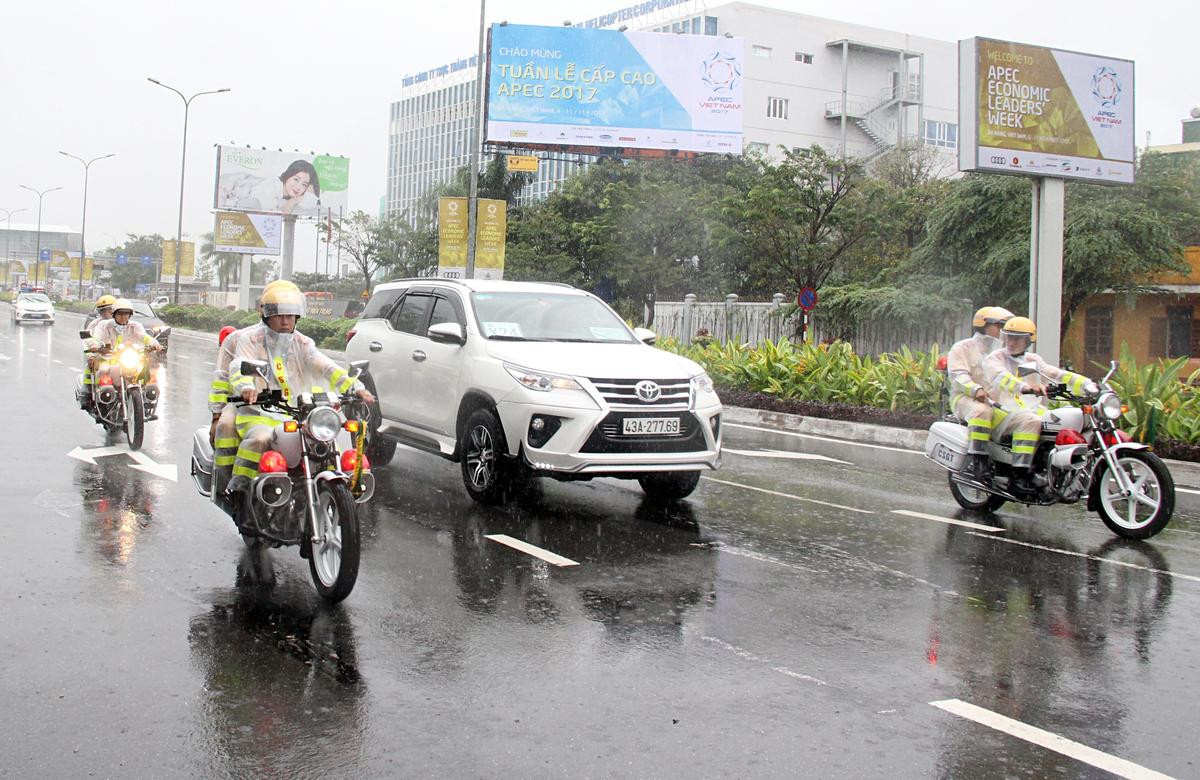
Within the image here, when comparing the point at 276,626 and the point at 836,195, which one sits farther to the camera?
the point at 836,195

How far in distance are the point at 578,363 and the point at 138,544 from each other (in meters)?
Answer: 3.19

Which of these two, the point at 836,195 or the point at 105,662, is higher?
the point at 836,195

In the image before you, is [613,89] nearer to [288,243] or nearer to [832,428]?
[832,428]

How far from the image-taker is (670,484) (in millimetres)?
9578

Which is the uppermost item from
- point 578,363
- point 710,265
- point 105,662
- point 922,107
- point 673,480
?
point 922,107

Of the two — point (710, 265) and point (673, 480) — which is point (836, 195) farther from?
point (673, 480)

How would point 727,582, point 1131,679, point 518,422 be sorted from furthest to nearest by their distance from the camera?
point 518,422 < point 727,582 < point 1131,679

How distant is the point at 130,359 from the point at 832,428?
31.0 ft

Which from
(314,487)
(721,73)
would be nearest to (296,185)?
(721,73)

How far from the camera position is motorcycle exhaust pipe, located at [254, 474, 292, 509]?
6211 mm

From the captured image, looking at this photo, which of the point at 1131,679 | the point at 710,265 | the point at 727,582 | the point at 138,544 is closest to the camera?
the point at 1131,679

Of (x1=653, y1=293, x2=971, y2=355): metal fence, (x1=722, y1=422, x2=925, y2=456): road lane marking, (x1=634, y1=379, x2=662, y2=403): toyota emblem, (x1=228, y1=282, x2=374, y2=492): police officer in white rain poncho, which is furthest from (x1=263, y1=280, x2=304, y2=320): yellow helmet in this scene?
(x1=653, y1=293, x2=971, y2=355): metal fence

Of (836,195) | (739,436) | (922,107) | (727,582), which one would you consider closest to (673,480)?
(727,582)

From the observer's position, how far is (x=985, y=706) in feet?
15.4
